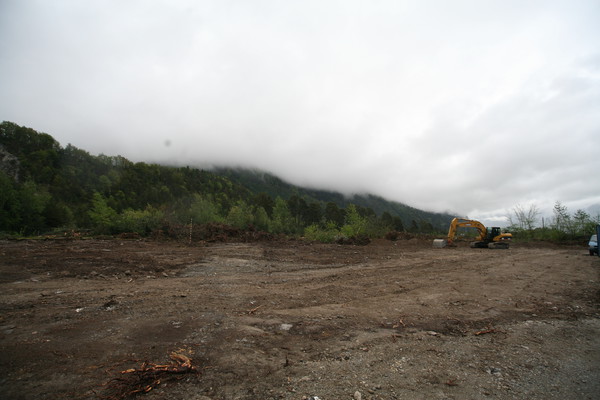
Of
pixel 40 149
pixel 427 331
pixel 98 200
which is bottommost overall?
pixel 427 331

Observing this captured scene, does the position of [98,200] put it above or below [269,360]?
above

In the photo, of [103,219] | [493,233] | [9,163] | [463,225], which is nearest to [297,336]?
[463,225]

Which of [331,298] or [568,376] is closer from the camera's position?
[568,376]

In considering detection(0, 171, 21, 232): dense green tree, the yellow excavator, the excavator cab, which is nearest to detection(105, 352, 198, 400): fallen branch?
the yellow excavator

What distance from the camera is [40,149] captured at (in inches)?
3009

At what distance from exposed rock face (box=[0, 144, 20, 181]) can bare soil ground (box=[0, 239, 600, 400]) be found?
8617cm

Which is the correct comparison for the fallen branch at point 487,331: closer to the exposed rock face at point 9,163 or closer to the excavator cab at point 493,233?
Result: the excavator cab at point 493,233

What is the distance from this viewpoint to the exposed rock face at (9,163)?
65125 mm

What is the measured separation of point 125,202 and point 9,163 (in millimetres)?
30556

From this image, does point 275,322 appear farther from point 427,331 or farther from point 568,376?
point 568,376

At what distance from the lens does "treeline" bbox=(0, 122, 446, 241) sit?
22572 millimetres

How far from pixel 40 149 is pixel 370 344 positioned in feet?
350

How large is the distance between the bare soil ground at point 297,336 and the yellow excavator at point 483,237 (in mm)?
13053

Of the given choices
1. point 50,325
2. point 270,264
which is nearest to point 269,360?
point 50,325
